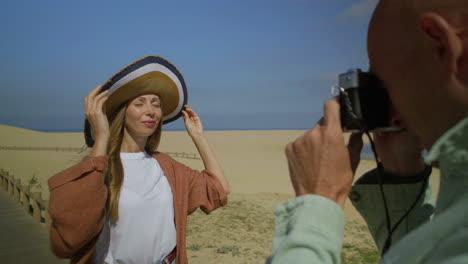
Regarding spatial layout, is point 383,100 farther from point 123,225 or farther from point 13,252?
point 13,252

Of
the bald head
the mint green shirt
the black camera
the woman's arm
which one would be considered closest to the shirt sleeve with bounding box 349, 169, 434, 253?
the mint green shirt

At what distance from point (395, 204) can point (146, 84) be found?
2.06 metres

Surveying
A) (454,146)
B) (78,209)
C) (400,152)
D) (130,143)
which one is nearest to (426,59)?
(454,146)

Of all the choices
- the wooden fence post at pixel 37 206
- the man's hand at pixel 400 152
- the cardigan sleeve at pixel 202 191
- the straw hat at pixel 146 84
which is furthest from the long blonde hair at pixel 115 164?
the wooden fence post at pixel 37 206

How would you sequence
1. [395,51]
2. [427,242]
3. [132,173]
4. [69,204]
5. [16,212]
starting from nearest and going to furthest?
[427,242] < [395,51] < [69,204] < [132,173] < [16,212]

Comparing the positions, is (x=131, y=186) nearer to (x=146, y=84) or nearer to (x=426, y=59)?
(x=146, y=84)

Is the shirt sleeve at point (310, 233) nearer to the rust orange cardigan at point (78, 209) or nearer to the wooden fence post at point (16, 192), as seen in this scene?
the rust orange cardigan at point (78, 209)

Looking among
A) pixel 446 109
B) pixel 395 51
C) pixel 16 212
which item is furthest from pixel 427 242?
pixel 16 212

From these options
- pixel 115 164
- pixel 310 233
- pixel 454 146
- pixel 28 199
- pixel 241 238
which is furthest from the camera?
pixel 28 199

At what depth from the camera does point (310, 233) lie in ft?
2.56

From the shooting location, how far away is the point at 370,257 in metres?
5.89

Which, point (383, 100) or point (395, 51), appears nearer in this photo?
point (395, 51)

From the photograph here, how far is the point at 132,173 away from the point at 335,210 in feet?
6.43

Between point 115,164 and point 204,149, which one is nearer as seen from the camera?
point 115,164
